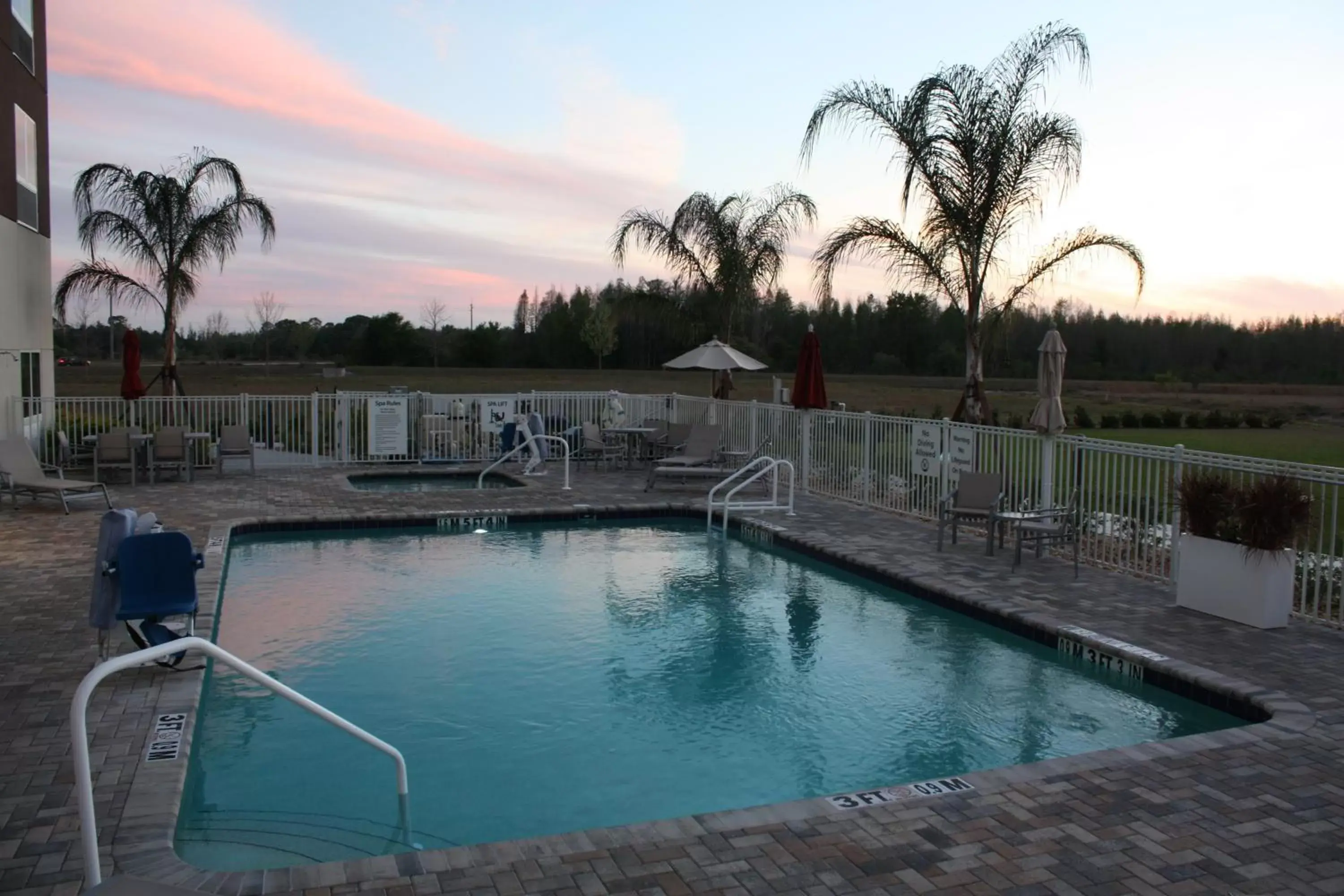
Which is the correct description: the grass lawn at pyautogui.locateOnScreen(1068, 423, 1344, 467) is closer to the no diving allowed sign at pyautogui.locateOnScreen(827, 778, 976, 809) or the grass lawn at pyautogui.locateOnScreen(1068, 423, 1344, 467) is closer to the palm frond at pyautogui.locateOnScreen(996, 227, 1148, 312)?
the palm frond at pyautogui.locateOnScreen(996, 227, 1148, 312)

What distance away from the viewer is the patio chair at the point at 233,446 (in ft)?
50.0

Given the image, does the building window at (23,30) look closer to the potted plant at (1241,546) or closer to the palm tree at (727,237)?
the palm tree at (727,237)

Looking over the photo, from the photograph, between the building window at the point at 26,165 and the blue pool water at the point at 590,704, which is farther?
the building window at the point at 26,165

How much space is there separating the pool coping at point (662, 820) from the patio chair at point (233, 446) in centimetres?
691

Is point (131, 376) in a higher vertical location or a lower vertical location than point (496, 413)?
higher

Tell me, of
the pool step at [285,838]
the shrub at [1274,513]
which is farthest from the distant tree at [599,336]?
the pool step at [285,838]

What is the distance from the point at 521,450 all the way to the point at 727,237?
594 cm

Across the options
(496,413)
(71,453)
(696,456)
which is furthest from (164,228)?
(696,456)

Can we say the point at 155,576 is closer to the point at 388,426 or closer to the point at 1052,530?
the point at 1052,530

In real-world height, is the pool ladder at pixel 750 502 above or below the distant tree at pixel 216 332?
below

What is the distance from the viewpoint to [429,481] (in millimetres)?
15883

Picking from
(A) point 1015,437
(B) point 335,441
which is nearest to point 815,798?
(A) point 1015,437

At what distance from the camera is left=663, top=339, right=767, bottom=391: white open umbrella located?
16359 millimetres

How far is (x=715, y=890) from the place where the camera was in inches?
137
